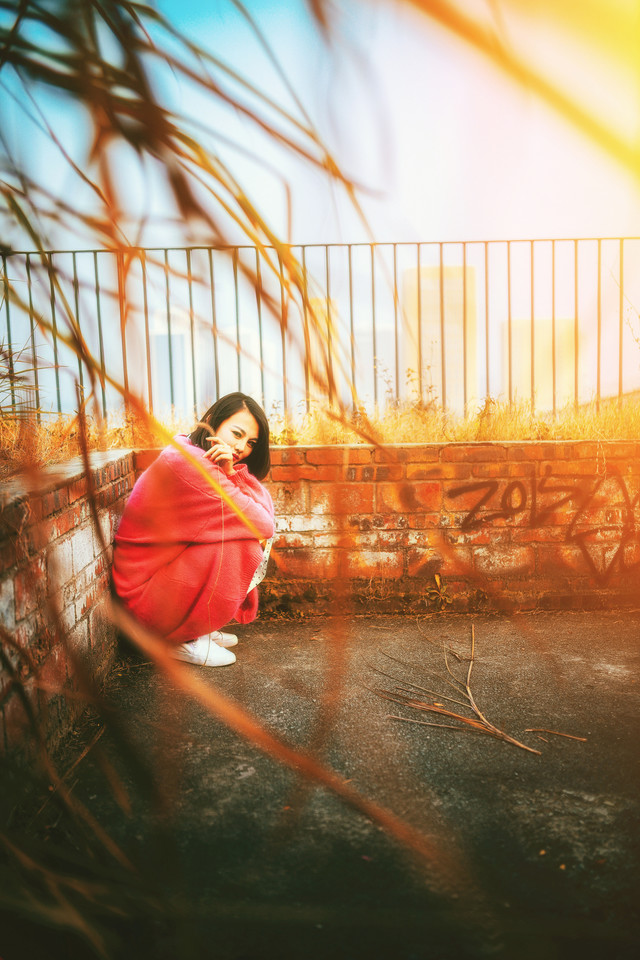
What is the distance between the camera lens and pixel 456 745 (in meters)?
1.96

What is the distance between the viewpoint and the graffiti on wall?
11.0 ft

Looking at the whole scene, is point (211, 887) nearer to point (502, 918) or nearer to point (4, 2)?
point (502, 918)

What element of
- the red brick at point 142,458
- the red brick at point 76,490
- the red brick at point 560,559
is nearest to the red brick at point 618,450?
the red brick at point 560,559

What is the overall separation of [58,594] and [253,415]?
6.80 ft

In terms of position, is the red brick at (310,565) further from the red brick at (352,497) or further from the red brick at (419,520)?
the red brick at (419,520)

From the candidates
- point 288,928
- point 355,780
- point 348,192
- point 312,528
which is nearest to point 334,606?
point 348,192

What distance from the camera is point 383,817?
1094mm

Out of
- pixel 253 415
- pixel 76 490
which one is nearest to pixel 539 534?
pixel 253 415

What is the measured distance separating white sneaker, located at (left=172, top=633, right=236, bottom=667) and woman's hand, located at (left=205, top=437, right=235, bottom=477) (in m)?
0.72

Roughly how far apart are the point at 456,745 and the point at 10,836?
5.55ft

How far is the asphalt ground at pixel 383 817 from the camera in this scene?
1.19 m

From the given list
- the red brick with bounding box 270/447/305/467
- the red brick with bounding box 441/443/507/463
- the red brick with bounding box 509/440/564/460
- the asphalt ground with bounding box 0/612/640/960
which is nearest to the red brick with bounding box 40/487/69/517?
the asphalt ground with bounding box 0/612/640/960

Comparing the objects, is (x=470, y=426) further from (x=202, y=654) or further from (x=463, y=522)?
(x=202, y=654)

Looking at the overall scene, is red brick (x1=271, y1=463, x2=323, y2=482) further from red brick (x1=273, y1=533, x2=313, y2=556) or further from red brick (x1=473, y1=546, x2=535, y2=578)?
red brick (x1=473, y1=546, x2=535, y2=578)
